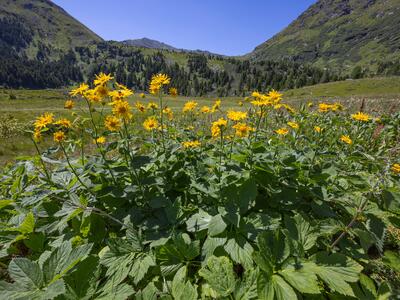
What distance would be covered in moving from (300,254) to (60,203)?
2.70 m

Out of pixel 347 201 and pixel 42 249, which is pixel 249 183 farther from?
pixel 42 249

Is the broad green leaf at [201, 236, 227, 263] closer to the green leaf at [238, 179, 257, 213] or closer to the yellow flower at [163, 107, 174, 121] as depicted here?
the green leaf at [238, 179, 257, 213]

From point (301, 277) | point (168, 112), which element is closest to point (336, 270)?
point (301, 277)

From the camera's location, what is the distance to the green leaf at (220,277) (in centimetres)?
182

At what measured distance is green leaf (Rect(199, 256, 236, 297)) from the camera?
182cm

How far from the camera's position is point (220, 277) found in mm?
1876

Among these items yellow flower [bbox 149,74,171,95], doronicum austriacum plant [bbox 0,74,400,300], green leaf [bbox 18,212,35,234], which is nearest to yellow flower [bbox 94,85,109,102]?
doronicum austriacum plant [bbox 0,74,400,300]

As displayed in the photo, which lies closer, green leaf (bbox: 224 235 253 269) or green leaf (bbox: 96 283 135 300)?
green leaf (bbox: 96 283 135 300)

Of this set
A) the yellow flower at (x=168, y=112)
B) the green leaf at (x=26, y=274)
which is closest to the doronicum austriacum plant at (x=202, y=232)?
the green leaf at (x=26, y=274)

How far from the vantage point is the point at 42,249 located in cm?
257

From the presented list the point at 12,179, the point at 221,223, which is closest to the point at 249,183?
the point at 221,223

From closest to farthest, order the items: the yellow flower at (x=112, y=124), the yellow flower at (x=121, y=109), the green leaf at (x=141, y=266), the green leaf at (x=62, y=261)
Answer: the green leaf at (x=62, y=261) < the green leaf at (x=141, y=266) < the yellow flower at (x=121, y=109) < the yellow flower at (x=112, y=124)

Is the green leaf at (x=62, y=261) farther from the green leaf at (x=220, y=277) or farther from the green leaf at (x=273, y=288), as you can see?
the green leaf at (x=273, y=288)

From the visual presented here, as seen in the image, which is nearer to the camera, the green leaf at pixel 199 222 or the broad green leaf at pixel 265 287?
the broad green leaf at pixel 265 287
